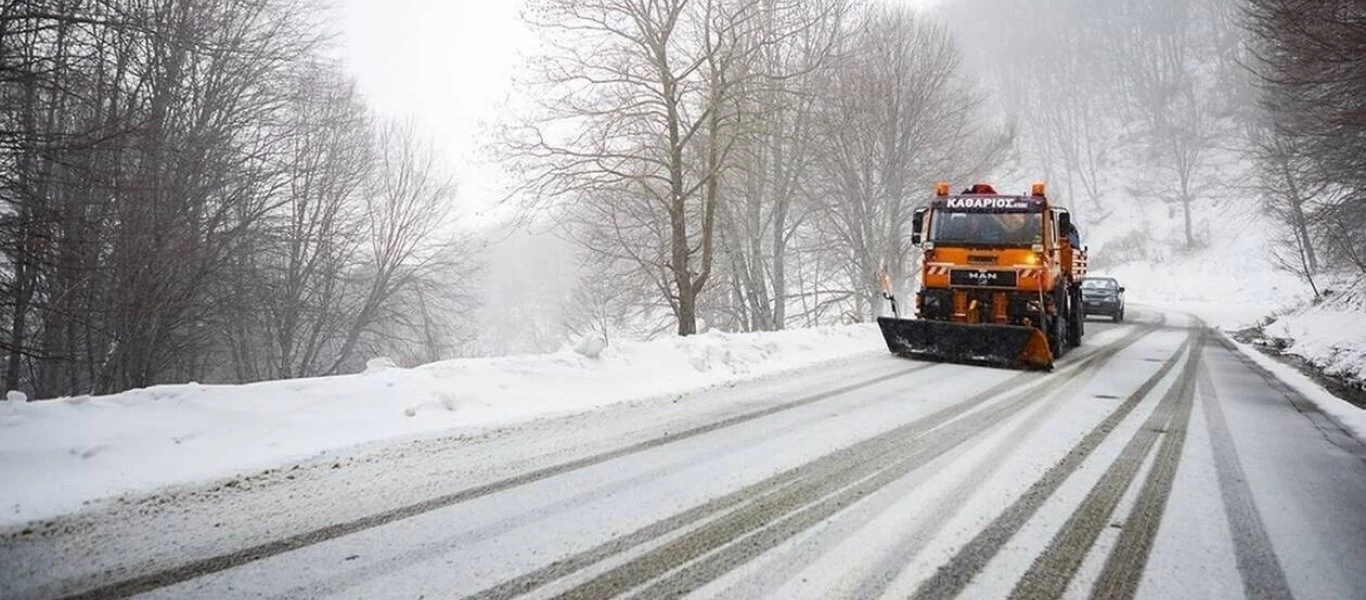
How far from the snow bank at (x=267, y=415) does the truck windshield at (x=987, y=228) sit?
5.00m

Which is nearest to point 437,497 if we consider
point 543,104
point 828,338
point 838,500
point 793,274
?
point 838,500

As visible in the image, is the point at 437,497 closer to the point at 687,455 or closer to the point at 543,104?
the point at 687,455

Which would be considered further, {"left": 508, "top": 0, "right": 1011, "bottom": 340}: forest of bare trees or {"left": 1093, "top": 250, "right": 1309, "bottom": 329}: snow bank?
{"left": 1093, "top": 250, "right": 1309, "bottom": 329}: snow bank

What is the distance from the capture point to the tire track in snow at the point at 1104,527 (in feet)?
7.13

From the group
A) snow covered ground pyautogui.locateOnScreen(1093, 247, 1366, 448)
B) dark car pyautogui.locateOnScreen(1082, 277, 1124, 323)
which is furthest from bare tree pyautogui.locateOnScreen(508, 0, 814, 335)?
dark car pyautogui.locateOnScreen(1082, 277, 1124, 323)

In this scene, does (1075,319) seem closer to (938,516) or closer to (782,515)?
(938,516)

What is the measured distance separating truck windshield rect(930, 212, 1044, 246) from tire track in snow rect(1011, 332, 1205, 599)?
5234 mm

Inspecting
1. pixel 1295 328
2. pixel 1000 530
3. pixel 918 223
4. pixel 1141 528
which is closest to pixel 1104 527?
pixel 1141 528

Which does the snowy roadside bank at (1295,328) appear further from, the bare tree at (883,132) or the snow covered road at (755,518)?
the bare tree at (883,132)

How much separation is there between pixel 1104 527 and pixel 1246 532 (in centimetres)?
65

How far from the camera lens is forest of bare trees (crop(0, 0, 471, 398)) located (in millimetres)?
7043

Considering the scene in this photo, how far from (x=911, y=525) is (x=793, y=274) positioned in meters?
25.7

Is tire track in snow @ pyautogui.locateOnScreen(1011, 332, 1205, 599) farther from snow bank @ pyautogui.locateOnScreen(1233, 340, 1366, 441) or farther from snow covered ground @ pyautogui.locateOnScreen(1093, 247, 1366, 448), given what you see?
snow covered ground @ pyautogui.locateOnScreen(1093, 247, 1366, 448)

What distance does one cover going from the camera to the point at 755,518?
2.65 metres
